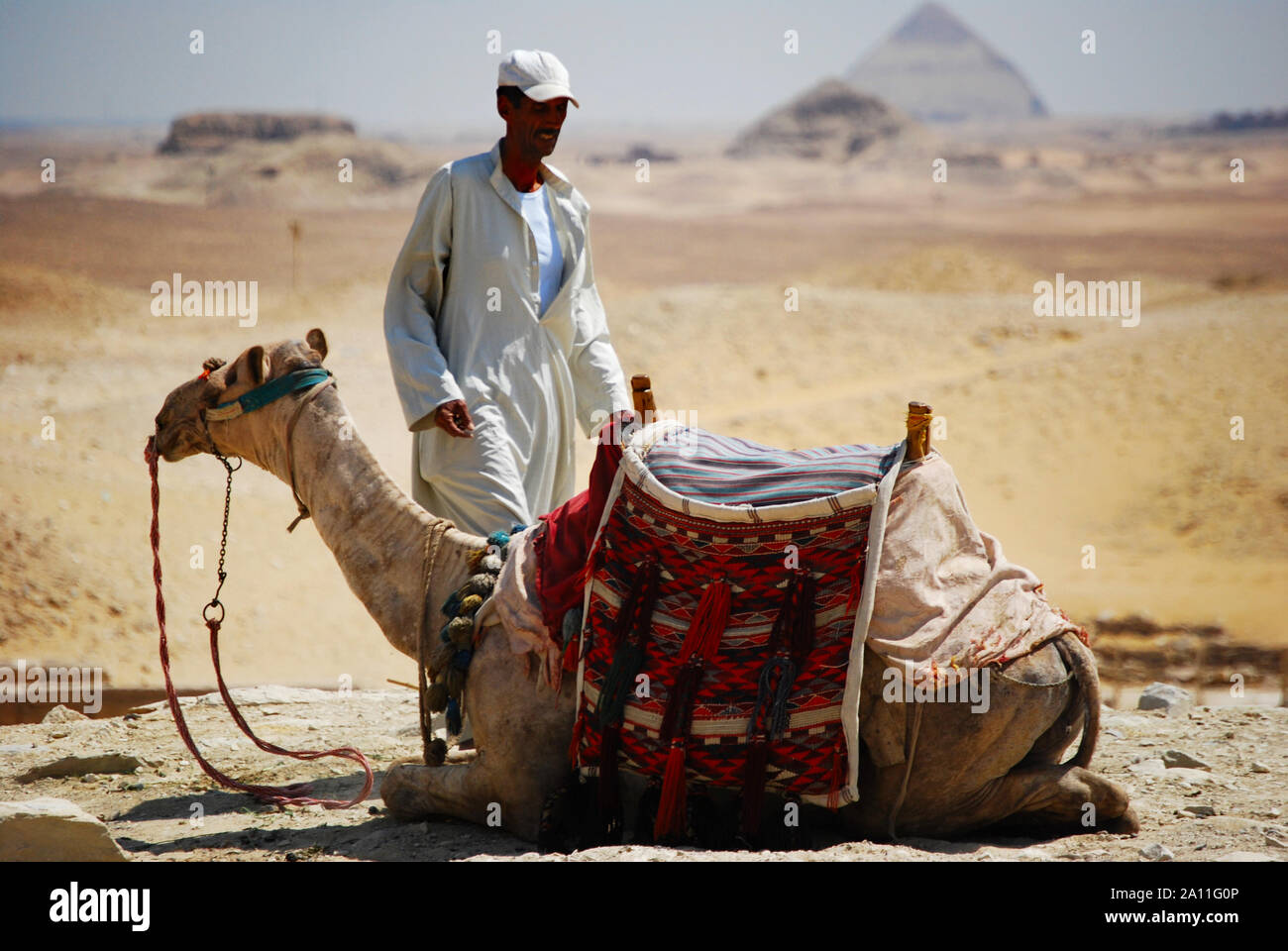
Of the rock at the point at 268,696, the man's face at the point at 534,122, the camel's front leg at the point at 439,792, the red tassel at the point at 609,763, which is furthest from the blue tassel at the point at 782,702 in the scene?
the rock at the point at 268,696

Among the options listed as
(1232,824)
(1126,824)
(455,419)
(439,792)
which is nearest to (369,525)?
(455,419)

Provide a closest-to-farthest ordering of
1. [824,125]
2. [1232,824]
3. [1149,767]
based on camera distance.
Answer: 1. [1232,824]
2. [1149,767]
3. [824,125]

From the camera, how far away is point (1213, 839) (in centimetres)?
394

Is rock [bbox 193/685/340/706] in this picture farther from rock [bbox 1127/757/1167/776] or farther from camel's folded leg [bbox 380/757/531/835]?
rock [bbox 1127/757/1167/776]

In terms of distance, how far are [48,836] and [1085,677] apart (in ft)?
9.70

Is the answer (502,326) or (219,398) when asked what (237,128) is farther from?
(219,398)

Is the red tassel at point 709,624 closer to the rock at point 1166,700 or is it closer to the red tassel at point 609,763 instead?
the red tassel at point 609,763

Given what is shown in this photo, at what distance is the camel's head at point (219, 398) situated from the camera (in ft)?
14.7

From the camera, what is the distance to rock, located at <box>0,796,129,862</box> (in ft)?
12.1

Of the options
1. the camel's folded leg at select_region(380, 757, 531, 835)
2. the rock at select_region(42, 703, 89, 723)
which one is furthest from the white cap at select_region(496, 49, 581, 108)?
the rock at select_region(42, 703, 89, 723)

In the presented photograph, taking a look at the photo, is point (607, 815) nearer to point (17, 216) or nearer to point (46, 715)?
point (46, 715)

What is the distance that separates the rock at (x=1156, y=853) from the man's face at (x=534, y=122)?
3037 mm

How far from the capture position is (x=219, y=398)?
4.51m
